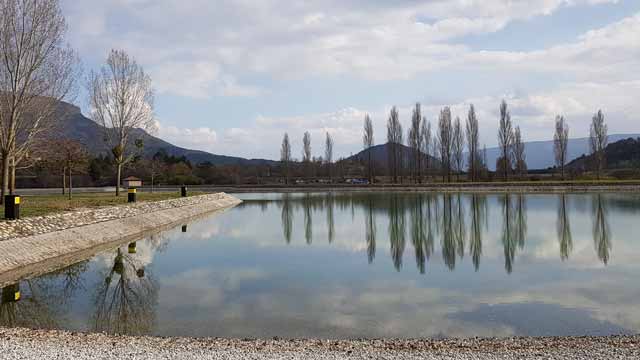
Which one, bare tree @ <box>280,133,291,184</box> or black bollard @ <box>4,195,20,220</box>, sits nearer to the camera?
black bollard @ <box>4,195,20,220</box>

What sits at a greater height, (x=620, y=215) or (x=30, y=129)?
(x=30, y=129)

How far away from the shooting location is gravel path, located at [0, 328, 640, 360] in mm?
6102

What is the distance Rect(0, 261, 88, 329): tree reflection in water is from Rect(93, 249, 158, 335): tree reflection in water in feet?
2.03

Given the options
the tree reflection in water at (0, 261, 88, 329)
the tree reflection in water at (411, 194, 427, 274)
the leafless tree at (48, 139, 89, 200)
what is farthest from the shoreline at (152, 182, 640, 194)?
the tree reflection in water at (0, 261, 88, 329)

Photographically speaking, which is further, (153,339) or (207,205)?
(207,205)

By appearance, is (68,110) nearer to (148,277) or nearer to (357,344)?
(148,277)

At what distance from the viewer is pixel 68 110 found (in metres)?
22.9

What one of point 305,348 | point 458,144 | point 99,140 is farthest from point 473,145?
point 305,348

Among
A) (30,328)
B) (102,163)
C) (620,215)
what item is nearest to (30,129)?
(30,328)

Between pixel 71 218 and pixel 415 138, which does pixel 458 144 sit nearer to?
pixel 415 138

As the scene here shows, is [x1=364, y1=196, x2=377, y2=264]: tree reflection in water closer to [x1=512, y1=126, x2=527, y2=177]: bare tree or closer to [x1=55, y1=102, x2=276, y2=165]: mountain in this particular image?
[x1=55, y1=102, x2=276, y2=165]: mountain

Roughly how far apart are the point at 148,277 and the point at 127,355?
7.13m

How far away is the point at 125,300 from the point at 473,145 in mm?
57875

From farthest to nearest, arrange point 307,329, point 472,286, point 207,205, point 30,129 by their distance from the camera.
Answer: point 207,205, point 30,129, point 472,286, point 307,329
